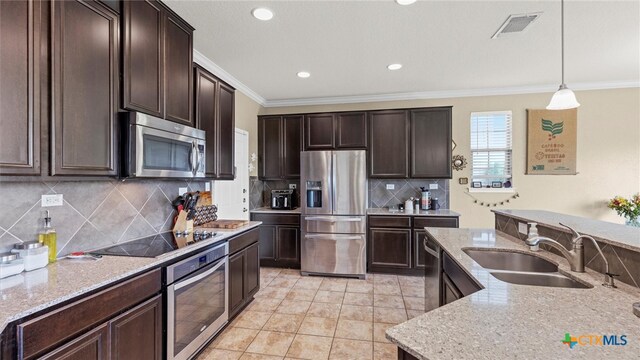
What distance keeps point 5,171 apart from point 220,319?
5.62 feet

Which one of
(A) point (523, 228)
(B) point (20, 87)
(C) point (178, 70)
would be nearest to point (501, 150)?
(A) point (523, 228)

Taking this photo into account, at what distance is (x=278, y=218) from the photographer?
13.8 feet

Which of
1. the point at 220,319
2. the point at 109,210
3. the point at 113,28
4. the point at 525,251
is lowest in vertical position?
the point at 220,319

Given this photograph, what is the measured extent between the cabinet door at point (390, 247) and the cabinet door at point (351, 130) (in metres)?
1.30

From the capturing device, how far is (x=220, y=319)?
2.32m

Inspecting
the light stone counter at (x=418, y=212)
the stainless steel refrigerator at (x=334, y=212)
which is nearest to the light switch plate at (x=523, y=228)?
the light stone counter at (x=418, y=212)

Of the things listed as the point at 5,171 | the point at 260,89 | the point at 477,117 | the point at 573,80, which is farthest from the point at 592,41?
the point at 5,171

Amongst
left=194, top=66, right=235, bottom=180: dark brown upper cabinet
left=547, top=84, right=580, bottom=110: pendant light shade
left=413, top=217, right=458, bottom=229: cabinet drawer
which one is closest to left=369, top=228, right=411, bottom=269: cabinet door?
left=413, top=217, right=458, bottom=229: cabinet drawer

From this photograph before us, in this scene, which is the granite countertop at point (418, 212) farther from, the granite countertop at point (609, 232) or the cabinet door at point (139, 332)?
the cabinet door at point (139, 332)

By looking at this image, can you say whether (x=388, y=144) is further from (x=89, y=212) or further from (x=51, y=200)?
(x=51, y=200)

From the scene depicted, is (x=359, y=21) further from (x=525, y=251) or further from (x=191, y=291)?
(x=191, y=291)

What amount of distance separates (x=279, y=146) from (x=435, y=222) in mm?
2571

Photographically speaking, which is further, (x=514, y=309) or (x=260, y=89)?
(x=260, y=89)

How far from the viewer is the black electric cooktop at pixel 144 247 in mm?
1806
